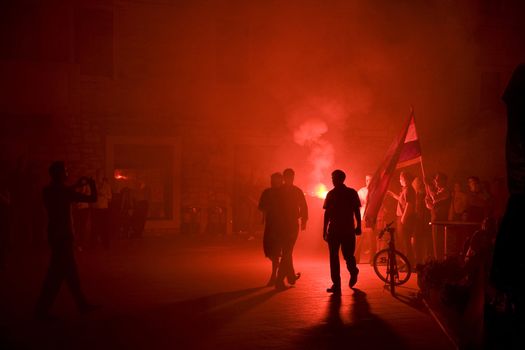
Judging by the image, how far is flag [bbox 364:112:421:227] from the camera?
9.22 metres

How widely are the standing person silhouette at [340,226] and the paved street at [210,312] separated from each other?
1.31 ft

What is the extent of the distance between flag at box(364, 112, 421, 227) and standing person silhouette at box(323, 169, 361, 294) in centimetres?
82

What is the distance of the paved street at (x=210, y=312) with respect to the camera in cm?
570

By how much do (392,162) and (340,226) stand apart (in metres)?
1.70

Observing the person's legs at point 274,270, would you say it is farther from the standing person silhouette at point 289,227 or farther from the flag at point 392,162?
the flag at point 392,162

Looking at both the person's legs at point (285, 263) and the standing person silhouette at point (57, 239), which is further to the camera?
the person's legs at point (285, 263)

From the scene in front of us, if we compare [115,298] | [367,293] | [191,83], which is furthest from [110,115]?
[367,293]

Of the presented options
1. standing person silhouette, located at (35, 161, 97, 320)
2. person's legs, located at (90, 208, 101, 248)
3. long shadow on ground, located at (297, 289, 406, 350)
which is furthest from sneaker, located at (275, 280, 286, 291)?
person's legs, located at (90, 208, 101, 248)

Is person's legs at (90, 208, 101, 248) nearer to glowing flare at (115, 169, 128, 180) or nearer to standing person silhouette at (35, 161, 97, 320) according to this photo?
glowing flare at (115, 169, 128, 180)

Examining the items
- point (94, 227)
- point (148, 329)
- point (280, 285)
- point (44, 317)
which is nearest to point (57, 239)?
point (44, 317)

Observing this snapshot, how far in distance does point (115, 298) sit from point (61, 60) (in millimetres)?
10781

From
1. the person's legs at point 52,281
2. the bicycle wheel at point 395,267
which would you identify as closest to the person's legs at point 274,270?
the bicycle wheel at point 395,267

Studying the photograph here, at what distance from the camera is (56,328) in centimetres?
614

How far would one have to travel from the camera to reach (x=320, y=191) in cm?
1318
